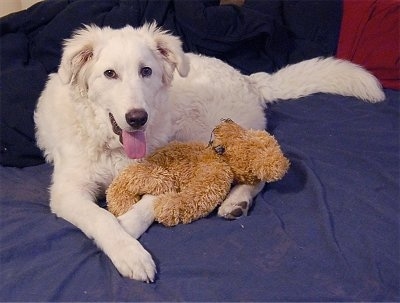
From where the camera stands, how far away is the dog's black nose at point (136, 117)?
148 cm

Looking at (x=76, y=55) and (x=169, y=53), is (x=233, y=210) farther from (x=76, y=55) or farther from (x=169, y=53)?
(x=76, y=55)

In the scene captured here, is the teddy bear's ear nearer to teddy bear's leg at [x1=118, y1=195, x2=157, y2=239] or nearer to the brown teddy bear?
the brown teddy bear

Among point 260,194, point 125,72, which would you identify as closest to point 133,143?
point 125,72

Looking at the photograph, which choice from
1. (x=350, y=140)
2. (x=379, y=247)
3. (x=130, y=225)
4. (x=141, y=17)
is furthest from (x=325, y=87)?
(x=130, y=225)

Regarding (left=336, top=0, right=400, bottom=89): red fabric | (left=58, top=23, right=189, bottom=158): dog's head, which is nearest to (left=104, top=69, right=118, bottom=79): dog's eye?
(left=58, top=23, right=189, bottom=158): dog's head

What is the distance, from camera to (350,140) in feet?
6.98

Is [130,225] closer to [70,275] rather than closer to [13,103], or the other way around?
[70,275]

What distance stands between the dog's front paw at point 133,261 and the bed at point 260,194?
0.02 meters

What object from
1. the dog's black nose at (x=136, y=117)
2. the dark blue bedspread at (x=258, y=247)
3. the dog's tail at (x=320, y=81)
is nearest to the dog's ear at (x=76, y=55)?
the dog's black nose at (x=136, y=117)

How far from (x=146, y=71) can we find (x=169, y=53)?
6.2 inches

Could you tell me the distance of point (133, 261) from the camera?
1.29 metres

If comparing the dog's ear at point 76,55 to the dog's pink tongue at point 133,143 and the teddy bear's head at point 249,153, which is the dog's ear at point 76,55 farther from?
the teddy bear's head at point 249,153

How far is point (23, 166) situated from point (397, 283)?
1542 mm

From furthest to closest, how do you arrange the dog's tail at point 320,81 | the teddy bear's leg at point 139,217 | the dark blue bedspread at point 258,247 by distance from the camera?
the dog's tail at point 320,81 < the teddy bear's leg at point 139,217 < the dark blue bedspread at point 258,247
